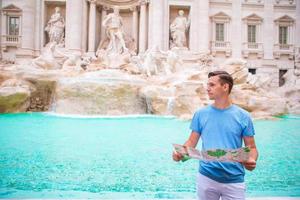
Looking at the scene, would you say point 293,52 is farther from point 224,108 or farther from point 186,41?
point 224,108

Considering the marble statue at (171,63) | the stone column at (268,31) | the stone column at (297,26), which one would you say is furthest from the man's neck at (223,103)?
the stone column at (297,26)

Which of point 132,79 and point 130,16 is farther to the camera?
point 130,16

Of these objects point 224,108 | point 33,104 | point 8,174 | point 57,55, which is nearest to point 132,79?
point 33,104

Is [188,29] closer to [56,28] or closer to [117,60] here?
[117,60]

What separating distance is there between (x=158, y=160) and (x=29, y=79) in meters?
8.24

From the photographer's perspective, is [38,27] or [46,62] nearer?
[46,62]

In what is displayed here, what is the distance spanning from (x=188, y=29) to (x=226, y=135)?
16.7m

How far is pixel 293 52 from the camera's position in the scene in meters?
17.5

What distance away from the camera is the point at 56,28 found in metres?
16.7

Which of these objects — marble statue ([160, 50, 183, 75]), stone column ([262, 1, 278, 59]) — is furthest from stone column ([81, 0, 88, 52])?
stone column ([262, 1, 278, 59])

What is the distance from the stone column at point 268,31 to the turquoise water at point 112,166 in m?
13.1

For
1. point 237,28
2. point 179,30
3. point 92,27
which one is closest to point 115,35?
Result: point 92,27

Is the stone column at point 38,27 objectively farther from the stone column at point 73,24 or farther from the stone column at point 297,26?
the stone column at point 297,26

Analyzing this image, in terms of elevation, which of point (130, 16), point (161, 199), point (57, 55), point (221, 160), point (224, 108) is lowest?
point (161, 199)
